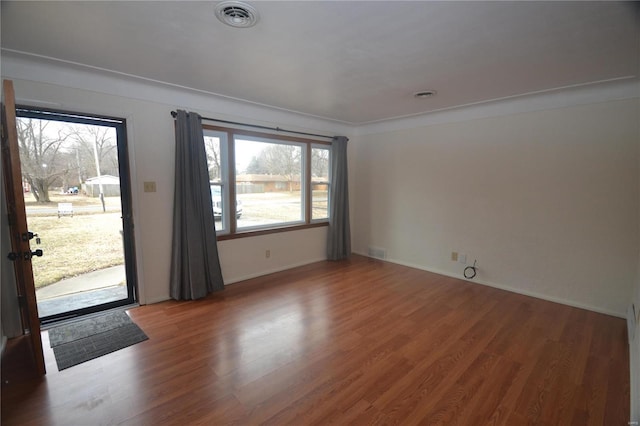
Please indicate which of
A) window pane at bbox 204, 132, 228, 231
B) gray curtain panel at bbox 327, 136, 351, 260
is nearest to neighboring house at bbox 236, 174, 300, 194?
window pane at bbox 204, 132, 228, 231

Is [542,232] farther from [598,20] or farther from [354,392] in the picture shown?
[354,392]

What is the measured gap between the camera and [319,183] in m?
4.83

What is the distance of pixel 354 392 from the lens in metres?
1.86

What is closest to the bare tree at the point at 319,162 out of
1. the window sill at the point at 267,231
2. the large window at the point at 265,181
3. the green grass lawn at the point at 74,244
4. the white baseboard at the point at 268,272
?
the large window at the point at 265,181

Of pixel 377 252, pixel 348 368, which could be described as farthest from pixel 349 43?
pixel 377 252

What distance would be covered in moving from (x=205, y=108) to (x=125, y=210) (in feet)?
4.72

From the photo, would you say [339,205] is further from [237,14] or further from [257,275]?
[237,14]

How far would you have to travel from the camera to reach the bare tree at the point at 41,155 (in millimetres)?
2500

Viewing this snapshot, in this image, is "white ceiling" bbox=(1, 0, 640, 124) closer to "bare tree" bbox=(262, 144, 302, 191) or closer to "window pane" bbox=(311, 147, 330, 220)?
"bare tree" bbox=(262, 144, 302, 191)

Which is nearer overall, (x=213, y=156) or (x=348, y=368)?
(x=348, y=368)

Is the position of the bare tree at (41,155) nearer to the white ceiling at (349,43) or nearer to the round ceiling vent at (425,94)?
the white ceiling at (349,43)

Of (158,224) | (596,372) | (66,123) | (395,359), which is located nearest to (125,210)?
(158,224)

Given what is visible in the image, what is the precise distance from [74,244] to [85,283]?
0.47m

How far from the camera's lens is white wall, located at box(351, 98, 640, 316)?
2.87m
